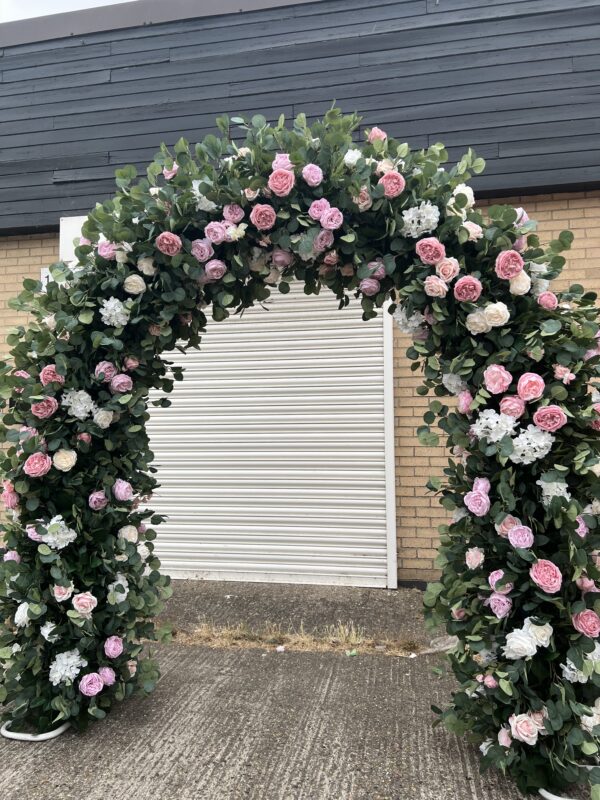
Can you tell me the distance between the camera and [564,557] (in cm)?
244

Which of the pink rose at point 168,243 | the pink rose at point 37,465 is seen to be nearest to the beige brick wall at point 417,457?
the pink rose at point 168,243

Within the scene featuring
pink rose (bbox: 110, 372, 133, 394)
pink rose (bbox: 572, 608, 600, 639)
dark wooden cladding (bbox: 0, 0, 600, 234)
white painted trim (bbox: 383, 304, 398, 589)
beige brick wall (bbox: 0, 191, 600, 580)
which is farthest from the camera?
white painted trim (bbox: 383, 304, 398, 589)

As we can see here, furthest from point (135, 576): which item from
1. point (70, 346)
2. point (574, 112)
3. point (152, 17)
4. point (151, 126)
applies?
point (152, 17)

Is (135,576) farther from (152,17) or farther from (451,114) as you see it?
(152,17)

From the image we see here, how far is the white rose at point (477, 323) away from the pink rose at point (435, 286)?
0.15 meters

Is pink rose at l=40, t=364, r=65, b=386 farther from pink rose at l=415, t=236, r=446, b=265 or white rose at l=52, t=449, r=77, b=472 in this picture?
pink rose at l=415, t=236, r=446, b=265

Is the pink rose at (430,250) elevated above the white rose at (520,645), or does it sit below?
above

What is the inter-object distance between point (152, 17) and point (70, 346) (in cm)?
403

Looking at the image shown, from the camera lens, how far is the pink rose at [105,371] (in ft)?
9.66

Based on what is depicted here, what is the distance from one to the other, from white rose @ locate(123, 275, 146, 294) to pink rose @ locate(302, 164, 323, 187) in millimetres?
889

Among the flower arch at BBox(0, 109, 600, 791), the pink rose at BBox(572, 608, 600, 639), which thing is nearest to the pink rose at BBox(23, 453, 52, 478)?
the flower arch at BBox(0, 109, 600, 791)

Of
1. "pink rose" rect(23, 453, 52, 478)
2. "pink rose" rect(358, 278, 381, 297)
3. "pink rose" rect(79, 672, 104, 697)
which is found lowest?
"pink rose" rect(79, 672, 104, 697)

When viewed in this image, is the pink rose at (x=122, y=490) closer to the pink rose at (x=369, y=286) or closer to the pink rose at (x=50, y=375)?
the pink rose at (x=50, y=375)

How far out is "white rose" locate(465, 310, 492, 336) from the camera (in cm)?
258
